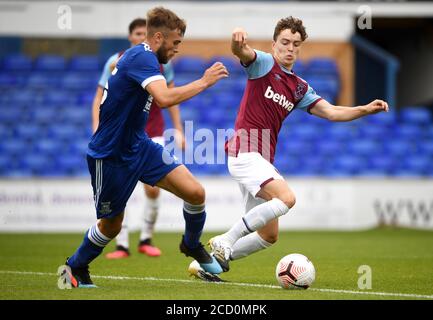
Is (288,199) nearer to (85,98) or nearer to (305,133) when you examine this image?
(305,133)

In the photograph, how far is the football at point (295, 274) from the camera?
7.12 m

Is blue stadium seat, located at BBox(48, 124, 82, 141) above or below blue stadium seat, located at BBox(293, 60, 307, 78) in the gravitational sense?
below

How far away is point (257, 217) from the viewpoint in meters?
7.53

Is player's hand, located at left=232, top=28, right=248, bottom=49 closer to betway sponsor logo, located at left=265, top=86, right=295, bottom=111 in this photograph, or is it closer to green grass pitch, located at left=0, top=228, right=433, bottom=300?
betway sponsor logo, located at left=265, top=86, right=295, bottom=111

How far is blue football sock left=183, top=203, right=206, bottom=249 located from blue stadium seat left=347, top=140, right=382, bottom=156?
11.4 meters

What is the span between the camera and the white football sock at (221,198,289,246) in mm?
7488

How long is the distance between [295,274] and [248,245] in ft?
2.97

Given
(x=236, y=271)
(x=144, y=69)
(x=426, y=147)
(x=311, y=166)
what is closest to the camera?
(x=144, y=69)

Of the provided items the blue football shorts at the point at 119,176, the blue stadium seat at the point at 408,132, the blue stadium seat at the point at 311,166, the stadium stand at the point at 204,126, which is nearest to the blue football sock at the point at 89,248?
the blue football shorts at the point at 119,176

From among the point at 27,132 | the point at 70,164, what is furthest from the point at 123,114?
the point at 27,132

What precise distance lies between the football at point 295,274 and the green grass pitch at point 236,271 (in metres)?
0.10

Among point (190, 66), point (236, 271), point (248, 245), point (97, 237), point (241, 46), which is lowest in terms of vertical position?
point (236, 271)

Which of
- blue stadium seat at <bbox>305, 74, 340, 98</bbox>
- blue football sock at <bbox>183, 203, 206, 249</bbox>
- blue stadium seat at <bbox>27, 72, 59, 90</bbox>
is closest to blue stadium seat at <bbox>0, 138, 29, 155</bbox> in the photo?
blue stadium seat at <bbox>27, 72, 59, 90</bbox>

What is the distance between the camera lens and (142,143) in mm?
7355
